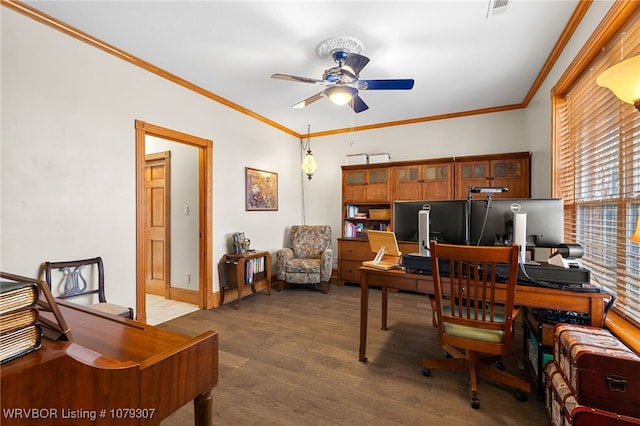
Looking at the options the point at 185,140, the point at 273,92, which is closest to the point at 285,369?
the point at 185,140

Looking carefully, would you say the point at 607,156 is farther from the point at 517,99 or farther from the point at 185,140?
the point at 185,140

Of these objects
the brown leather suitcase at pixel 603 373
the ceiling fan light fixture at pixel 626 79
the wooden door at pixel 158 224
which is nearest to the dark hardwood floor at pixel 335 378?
the brown leather suitcase at pixel 603 373

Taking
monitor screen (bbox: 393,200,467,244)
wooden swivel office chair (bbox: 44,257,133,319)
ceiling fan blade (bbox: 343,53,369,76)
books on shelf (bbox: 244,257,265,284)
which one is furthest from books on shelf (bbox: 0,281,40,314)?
books on shelf (bbox: 244,257,265,284)

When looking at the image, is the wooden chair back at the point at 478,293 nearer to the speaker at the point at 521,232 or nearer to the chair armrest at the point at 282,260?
the speaker at the point at 521,232

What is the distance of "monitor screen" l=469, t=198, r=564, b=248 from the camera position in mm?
1869

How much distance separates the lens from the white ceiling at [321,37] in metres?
2.06

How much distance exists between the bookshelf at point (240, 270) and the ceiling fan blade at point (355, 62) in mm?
2571

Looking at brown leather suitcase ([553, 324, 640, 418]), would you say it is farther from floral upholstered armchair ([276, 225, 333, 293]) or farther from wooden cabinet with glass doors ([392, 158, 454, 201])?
floral upholstered armchair ([276, 225, 333, 293])

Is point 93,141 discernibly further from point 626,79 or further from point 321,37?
point 626,79

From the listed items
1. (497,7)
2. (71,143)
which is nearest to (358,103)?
(497,7)

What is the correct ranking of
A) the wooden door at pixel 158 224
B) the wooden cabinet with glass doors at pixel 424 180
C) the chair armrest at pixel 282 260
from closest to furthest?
1. the wooden door at pixel 158 224
2. the wooden cabinet with glass doors at pixel 424 180
3. the chair armrest at pixel 282 260

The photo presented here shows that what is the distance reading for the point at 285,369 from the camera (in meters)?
2.16

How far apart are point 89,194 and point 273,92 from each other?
222cm

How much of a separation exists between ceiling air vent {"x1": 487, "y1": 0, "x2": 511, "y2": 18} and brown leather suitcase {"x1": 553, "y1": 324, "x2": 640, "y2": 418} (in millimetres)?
2216
